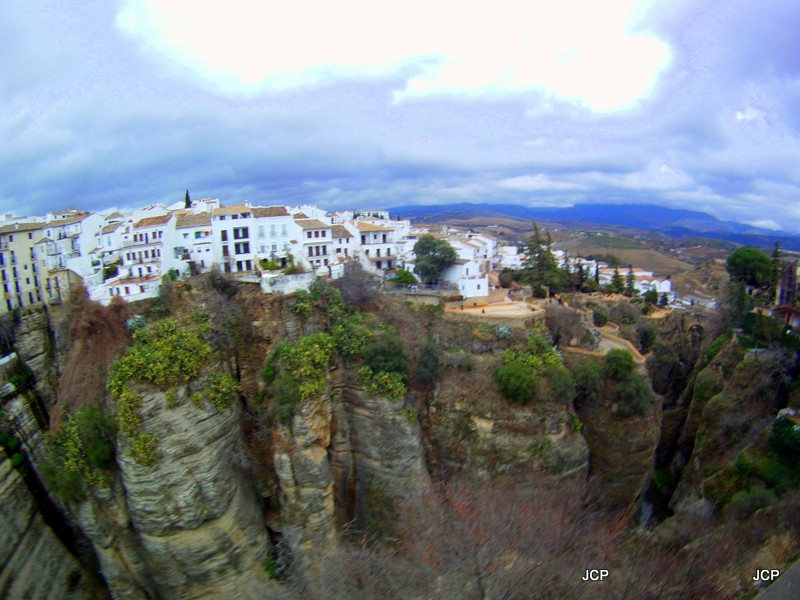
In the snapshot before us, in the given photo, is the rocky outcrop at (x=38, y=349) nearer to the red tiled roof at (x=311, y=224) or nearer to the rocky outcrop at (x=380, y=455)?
the red tiled roof at (x=311, y=224)

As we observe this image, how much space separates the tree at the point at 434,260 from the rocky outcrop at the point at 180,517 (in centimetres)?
1697

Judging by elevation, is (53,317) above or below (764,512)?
above

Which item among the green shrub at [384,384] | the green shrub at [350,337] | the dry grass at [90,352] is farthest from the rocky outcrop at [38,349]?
the green shrub at [384,384]

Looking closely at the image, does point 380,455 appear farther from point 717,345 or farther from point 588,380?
point 717,345

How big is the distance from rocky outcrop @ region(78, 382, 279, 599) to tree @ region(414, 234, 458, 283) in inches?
668

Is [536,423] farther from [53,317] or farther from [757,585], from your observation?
[53,317]

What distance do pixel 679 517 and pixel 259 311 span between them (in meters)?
22.3

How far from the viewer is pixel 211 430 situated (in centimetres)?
2070

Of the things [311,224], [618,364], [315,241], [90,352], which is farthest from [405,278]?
[90,352]

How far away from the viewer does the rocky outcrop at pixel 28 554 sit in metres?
19.8

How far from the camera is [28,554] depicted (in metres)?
20.8

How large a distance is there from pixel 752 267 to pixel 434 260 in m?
24.1

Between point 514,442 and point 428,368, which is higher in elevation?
point 428,368

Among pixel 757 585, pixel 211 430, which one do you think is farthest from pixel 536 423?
pixel 211 430
